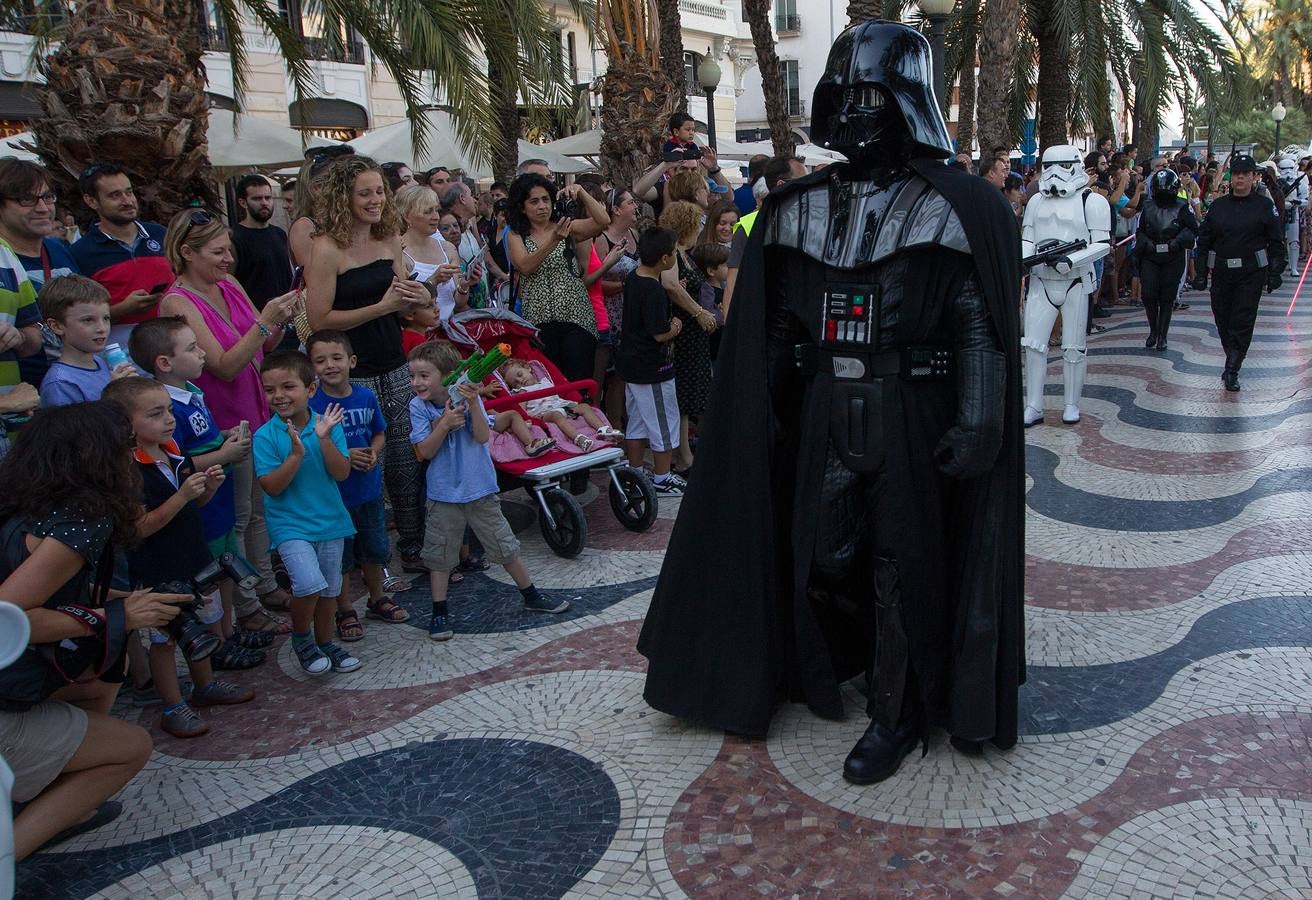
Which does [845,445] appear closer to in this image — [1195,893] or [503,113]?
[1195,893]

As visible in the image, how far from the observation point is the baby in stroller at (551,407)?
5.69 m

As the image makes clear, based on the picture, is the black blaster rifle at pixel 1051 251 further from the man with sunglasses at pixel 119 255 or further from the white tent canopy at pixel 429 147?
the white tent canopy at pixel 429 147

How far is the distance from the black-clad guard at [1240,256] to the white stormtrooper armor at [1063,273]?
69.1 inches

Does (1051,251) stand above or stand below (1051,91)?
below

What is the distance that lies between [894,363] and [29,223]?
360cm

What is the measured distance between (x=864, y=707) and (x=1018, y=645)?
0.66m

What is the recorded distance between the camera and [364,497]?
4.53m

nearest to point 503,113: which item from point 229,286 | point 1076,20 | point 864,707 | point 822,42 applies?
point 229,286

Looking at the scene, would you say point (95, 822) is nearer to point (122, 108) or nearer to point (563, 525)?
point (563, 525)

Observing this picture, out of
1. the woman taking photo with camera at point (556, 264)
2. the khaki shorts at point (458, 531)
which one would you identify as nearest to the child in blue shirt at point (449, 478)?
the khaki shorts at point (458, 531)

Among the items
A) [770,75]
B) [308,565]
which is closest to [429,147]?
[770,75]

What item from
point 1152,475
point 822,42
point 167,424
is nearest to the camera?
point 167,424

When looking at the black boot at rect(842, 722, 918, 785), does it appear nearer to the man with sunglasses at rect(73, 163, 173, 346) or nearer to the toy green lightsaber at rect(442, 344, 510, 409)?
the toy green lightsaber at rect(442, 344, 510, 409)

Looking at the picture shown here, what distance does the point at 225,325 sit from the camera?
15.0 ft
